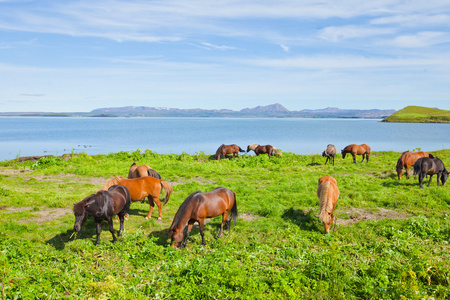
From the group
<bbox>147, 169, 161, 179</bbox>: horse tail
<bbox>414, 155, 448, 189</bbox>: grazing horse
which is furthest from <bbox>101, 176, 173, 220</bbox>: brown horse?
<bbox>414, 155, 448, 189</bbox>: grazing horse

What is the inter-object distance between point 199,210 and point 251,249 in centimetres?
196

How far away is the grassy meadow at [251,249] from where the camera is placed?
21.1 ft

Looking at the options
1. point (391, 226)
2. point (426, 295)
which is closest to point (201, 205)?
point (426, 295)

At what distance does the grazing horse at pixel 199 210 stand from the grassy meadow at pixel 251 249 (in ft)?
1.50

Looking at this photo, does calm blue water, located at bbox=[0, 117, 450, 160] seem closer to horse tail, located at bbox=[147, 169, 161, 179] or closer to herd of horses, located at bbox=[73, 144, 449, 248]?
horse tail, located at bbox=[147, 169, 161, 179]

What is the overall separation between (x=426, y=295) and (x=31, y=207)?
47.4 ft

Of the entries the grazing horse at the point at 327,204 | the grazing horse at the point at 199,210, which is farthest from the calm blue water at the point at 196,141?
the grazing horse at the point at 327,204

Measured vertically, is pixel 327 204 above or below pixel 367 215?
above

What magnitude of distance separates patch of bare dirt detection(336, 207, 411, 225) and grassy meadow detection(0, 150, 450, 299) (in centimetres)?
5

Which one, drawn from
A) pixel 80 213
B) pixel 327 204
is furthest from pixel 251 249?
pixel 80 213

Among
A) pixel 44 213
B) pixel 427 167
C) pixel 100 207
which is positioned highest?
pixel 427 167

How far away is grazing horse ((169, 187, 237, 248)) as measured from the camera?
28.9 ft

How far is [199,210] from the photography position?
9258 mm

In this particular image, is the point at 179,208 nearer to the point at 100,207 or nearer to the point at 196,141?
the point at 100,207
